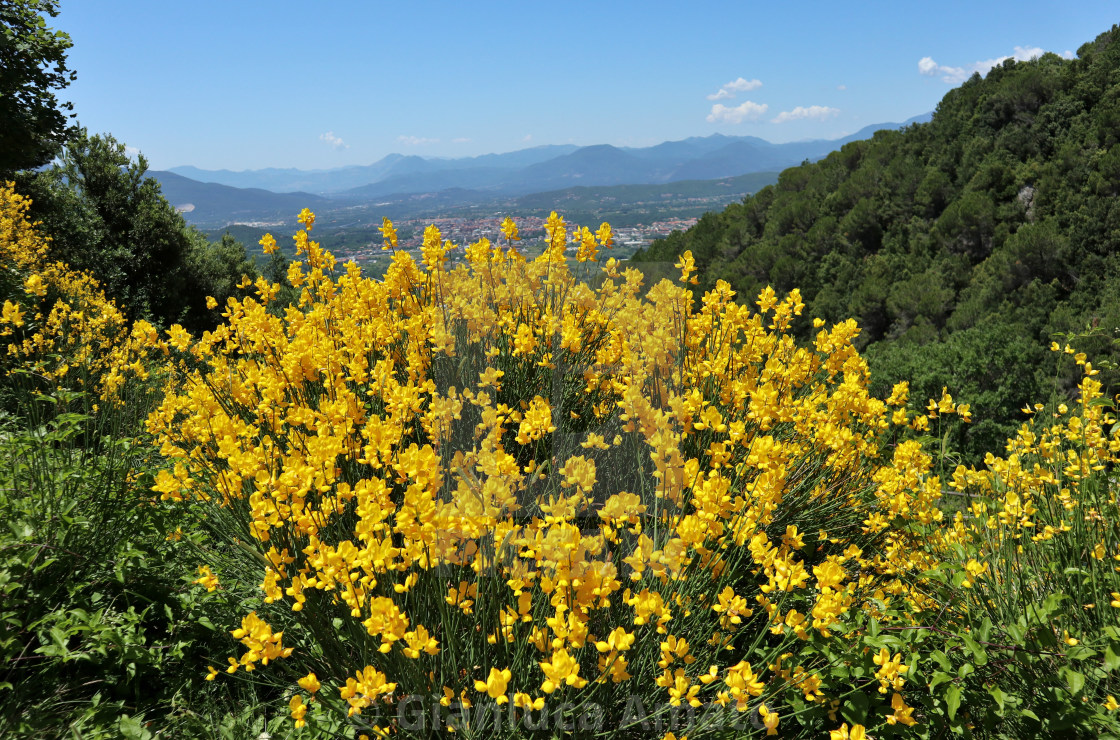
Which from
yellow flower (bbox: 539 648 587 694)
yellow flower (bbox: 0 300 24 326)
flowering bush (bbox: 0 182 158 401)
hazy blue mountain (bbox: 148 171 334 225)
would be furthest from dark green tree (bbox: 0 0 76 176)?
hazy blue mountain (bbox: 148 171 334 225)

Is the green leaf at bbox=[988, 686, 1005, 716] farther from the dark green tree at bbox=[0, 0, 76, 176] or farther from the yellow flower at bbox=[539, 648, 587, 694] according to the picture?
the dark green tree at bbox=[0, 0, 76, 176]

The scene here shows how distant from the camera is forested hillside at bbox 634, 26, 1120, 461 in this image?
14.0 metres

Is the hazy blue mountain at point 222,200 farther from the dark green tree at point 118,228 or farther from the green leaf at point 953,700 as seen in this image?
the green leaf at point 953,700

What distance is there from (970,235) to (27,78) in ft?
99.1

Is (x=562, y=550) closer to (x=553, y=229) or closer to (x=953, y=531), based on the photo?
(x=953, y=531)

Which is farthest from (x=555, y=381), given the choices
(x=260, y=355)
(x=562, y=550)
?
(x=260, y=355)

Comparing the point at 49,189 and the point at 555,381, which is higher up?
the point at 49,189

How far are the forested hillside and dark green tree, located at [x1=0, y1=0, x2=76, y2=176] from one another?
19.0 meters

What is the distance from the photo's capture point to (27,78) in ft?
32.5

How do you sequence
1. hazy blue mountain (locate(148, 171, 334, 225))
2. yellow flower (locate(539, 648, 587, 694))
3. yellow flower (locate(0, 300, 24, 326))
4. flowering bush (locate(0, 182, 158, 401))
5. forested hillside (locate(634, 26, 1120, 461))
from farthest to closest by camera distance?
1. hazy blue mountain (locate(148, 171, 334, 225))
2. forested hillside (locate(634, 26, 1120, 461))
3. flowering bush (locate(0, 182, 158, 401))
4. yellow flower (locate(0, 300, 24, 326))
5. yellow flower (locate(539, 648, 587, 694))

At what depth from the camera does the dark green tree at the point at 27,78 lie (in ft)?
31.1

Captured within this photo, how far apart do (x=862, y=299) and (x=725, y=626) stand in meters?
24.7

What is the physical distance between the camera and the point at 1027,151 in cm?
2303

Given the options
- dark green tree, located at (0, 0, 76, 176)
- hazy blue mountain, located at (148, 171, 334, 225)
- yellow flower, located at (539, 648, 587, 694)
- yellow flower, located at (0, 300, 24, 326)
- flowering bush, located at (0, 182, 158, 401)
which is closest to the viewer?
yellow flower, located at (539, 648, 587, 694)
